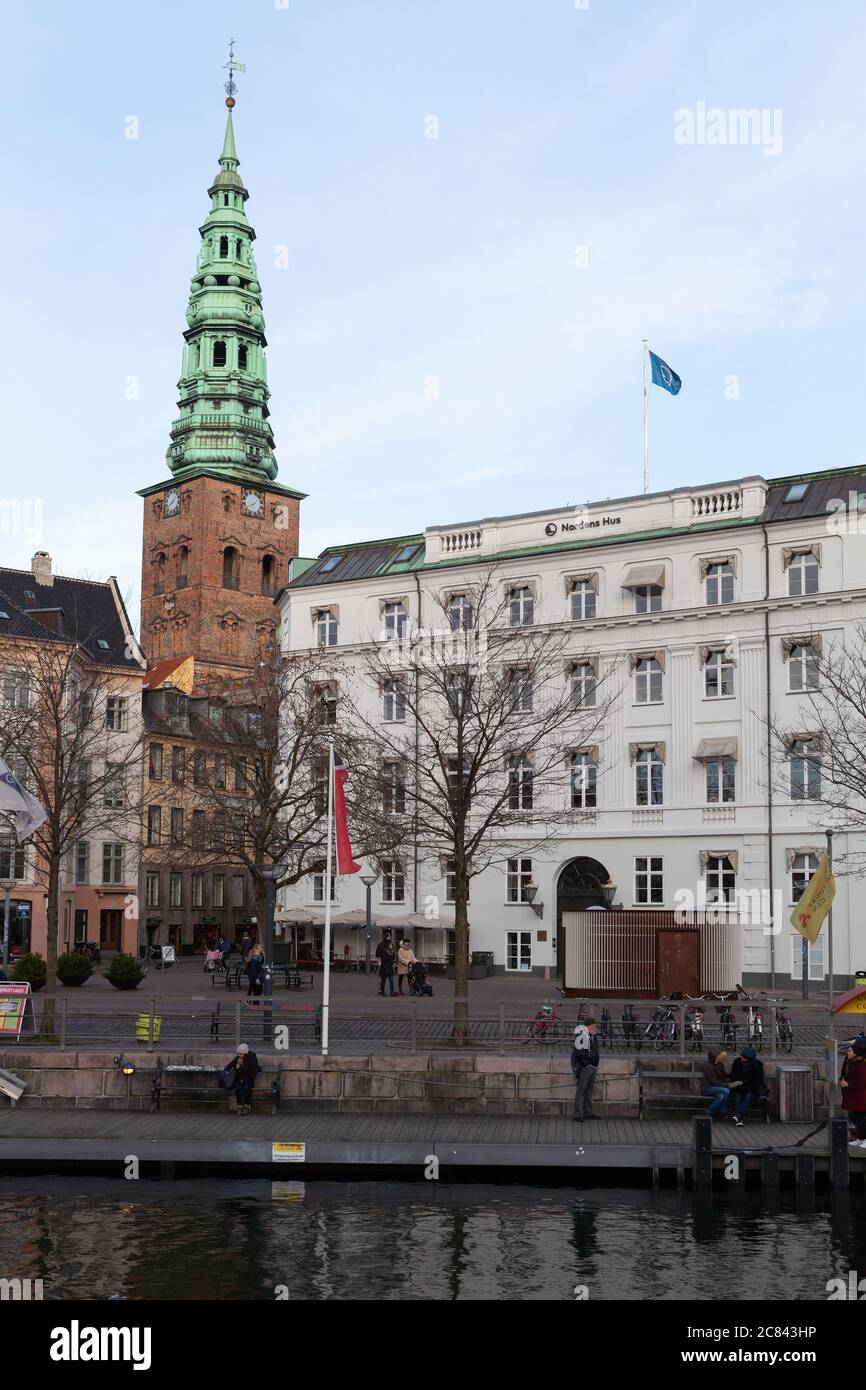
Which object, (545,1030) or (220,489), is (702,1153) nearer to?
(545,1030)

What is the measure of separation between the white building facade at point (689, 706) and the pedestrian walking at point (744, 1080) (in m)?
23.7

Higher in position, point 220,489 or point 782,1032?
point 220,489

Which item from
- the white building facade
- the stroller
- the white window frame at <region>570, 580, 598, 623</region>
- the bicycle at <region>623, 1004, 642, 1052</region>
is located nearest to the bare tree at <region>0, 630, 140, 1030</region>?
the stroller

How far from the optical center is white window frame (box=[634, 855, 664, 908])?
2228 inches

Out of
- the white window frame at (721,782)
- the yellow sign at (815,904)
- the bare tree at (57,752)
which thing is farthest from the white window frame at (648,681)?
the yellow sign at (815,904)

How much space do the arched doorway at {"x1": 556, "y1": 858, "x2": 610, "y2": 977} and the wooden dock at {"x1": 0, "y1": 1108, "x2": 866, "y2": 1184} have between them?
1198 inches

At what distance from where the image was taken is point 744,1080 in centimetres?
2750

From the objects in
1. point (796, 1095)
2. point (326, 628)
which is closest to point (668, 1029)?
point (796, 1095)

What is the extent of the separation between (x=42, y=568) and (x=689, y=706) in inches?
1411

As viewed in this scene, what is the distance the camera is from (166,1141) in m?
25.2

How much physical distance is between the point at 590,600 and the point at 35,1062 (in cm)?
3559

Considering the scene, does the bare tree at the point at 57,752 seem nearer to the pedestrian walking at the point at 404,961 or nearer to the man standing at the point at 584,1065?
the pedestrian walking at the point at 404,961
